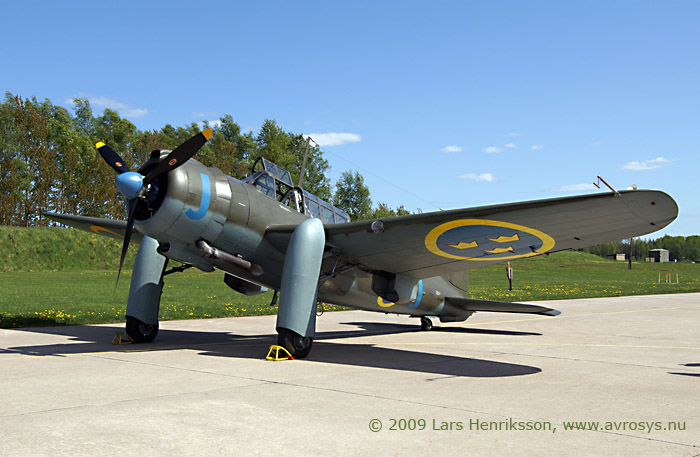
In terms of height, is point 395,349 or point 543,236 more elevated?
point 543,236

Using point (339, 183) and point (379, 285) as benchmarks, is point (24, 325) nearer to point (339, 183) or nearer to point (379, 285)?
point (379, 285)

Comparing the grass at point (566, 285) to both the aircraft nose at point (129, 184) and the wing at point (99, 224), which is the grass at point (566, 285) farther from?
the aircraft nose at point (129, 184)

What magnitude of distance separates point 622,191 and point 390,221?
142 inches

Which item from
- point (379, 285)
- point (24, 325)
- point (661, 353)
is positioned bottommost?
point (24, 325)

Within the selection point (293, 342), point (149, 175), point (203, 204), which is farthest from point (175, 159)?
point (293, 342)

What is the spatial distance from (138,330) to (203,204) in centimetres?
360

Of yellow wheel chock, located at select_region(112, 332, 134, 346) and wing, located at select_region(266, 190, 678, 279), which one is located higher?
wing, located at select_region(266, 190, 678, 279)

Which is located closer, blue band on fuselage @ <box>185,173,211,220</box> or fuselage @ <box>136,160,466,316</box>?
fuselage @ <box>136,160,466,316</box>

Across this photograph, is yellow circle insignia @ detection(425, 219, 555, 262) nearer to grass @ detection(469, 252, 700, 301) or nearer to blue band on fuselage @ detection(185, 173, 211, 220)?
blue band on fuselage @ detection(185, 173, 211, 220)

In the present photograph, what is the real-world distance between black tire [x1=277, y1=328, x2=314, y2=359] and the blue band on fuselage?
2275 millimetres

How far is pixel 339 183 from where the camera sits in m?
95.7

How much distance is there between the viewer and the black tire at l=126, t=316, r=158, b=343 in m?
11.2

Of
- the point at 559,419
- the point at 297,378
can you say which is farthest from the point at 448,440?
the point at 297,378

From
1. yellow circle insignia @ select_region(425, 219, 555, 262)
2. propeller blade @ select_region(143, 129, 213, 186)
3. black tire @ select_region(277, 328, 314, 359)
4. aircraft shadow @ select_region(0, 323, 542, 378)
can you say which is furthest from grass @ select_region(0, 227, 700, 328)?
yellow circle insignia @ select_region(425, 219, 555, 262)
